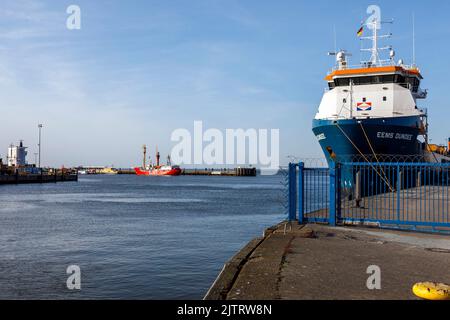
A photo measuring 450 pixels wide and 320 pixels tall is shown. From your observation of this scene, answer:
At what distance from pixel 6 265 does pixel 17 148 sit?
14240 centimetres

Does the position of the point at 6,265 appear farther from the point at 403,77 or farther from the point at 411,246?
the point at 403,77

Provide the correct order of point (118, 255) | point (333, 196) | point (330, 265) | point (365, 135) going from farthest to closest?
point (365, 135) < point (118, 255) < point (333, 196) < point (330, 265)

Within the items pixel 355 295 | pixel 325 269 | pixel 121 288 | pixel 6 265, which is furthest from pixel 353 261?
pixel 6 265

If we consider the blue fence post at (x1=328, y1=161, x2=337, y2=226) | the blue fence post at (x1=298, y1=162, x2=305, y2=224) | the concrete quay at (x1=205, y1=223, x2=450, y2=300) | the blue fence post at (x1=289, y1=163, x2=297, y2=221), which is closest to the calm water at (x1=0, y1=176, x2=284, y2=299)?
the concrete quay at (x1=205, y1=223, x2=450, y2=300)

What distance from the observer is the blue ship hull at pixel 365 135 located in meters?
31.6

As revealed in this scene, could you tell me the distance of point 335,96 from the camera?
37.2m

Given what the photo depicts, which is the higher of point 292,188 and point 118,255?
point 292,188

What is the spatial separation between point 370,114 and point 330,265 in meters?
28.6

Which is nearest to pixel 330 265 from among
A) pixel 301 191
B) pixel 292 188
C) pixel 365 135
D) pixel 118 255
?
pixel 301 191

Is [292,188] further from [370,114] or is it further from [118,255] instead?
[370,114]

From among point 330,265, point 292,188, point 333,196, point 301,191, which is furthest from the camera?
point 292,188

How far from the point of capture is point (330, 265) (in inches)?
341

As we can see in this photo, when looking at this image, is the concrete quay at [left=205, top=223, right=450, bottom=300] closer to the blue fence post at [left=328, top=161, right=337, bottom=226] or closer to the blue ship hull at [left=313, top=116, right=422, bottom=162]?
the blue fence post at [left=328, top=161, right=337, bottom=226]

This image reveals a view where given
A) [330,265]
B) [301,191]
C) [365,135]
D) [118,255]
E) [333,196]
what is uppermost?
[365,135]
